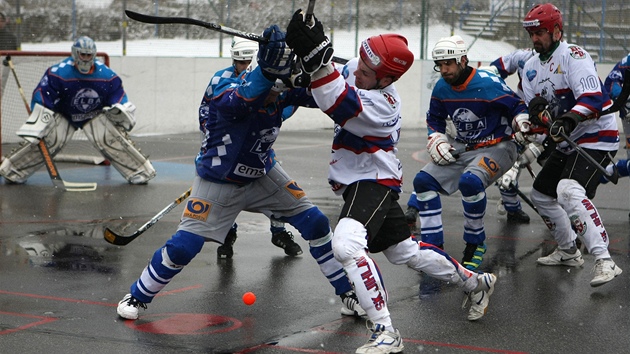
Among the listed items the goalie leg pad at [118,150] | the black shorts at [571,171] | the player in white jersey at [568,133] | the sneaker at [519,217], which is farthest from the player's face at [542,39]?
the goalie leg pad at [118,150]

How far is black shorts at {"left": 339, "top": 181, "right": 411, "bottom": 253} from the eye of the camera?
192 inches

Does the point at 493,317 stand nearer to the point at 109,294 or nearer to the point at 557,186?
the point at 557,186

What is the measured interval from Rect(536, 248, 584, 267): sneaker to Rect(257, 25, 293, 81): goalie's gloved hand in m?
3.24

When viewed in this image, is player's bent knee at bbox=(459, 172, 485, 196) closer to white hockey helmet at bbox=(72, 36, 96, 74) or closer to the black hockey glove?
the black hockey glove

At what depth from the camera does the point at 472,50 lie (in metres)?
22.6

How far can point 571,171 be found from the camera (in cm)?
668

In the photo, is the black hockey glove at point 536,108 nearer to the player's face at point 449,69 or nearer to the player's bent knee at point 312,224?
the player's face at point 449,69

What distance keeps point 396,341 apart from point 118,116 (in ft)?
23.6

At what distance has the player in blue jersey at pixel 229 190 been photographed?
525 cm

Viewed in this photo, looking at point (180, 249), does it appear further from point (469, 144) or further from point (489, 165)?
point (469, 144)

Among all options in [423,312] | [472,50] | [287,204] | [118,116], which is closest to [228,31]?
[287,204]

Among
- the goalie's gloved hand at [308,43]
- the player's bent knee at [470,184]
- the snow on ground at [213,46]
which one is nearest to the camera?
the goalie's gloved hand at [308,43]

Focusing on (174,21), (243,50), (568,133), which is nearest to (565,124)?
(568,133)

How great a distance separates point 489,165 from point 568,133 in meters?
0.68
